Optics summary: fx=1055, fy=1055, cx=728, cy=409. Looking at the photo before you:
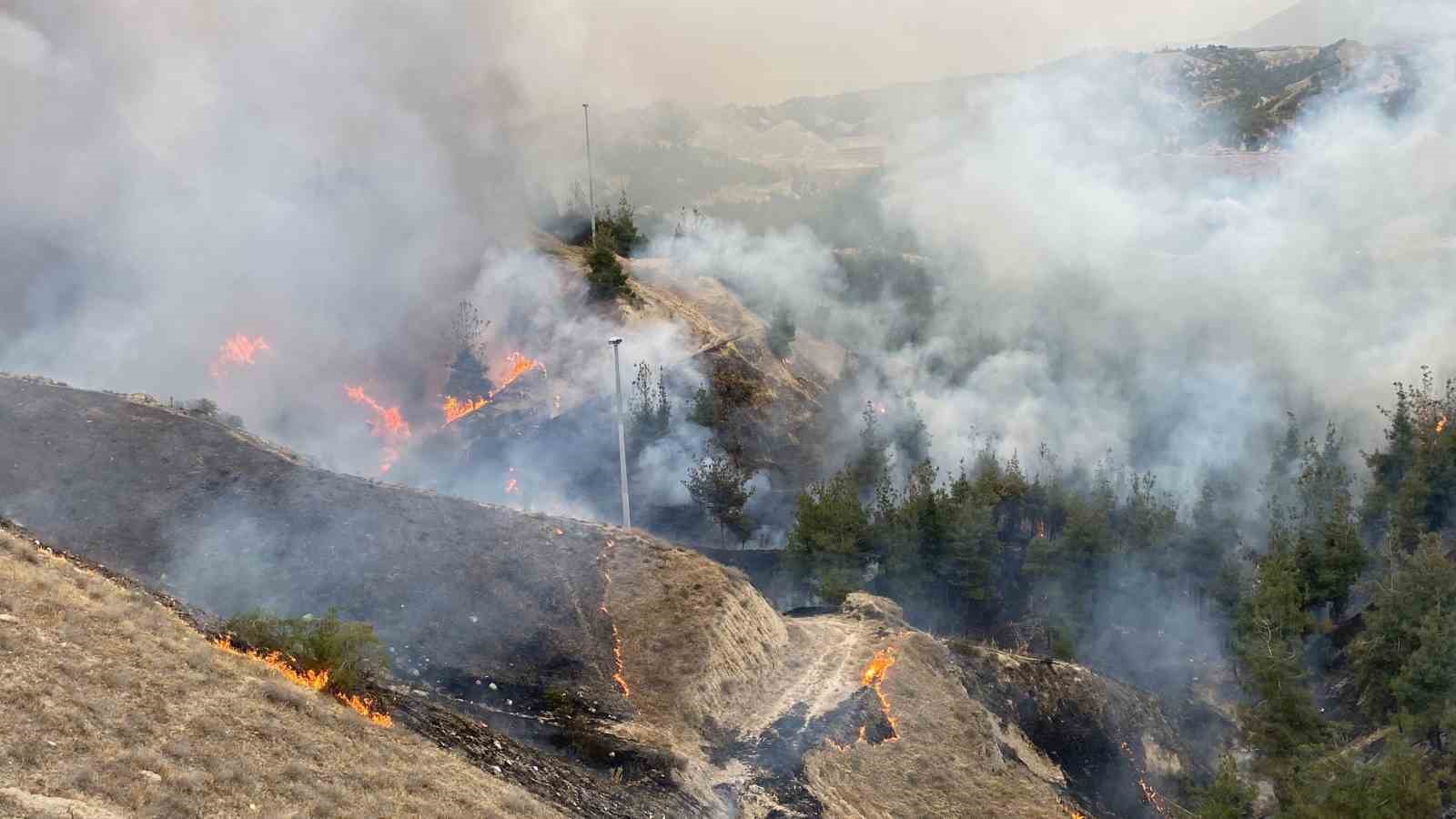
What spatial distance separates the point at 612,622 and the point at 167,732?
15.7 metres

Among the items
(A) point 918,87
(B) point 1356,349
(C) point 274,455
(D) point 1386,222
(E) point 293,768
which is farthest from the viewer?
(A) point 918,87

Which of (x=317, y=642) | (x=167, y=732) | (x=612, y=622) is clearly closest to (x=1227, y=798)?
(x=612, y=622)

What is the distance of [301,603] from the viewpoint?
26438 mm

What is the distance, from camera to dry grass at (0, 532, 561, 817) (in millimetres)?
12836

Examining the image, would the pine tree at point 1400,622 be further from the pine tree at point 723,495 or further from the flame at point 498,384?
the flame at point 498,384

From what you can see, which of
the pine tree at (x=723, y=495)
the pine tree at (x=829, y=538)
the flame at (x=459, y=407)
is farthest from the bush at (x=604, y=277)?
the pine tree at (x=829, y=538)

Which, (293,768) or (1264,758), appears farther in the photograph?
(1264,758)

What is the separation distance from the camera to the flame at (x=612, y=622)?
2731 centimetres

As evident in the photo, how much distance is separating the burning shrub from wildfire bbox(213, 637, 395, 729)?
0.12m

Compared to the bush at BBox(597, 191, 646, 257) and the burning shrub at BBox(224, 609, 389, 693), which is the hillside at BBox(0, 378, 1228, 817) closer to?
the burning shrub at BBox(224, 609, 389, 693)

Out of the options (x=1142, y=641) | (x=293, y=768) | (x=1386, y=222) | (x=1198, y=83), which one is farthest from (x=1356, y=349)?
(x=293, y=768)

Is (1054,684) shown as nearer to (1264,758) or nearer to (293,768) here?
(1264,758)

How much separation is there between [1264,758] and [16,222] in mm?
55420

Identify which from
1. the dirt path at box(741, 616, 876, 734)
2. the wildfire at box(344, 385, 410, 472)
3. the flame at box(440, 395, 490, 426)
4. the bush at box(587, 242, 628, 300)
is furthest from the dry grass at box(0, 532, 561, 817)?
the bush at box(587, 242, 628, 300)
